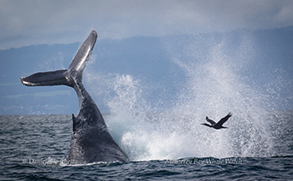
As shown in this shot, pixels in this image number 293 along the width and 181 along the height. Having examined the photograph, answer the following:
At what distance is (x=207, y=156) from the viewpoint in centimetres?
1470

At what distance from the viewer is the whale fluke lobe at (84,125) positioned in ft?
39.9

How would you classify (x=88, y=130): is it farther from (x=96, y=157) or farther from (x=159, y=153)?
(x=159, y=153)

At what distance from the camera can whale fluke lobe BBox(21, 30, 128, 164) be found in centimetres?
1217

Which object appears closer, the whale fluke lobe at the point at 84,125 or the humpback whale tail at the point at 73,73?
the whale fluke lobe at the point at 84,125

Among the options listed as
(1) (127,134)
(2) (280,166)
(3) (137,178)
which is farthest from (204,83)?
(3) (137,178)

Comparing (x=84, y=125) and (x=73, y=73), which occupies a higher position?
(x=73, y=73)

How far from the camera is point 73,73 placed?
1554 cm

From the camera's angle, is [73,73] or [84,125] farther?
[73,73]

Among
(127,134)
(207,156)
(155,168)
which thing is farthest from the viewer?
(127,134)

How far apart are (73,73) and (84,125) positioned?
326 cm

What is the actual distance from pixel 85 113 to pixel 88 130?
0.86 meters

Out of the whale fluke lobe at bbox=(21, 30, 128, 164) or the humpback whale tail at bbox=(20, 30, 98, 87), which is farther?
the humpback whale tail at bbox=(20, 30, 98, 87)

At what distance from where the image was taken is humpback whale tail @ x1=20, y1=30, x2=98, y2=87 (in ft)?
49.6

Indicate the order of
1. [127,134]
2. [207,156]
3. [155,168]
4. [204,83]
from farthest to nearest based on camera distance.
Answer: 1. [204,83]
2. [127,134]
3. [207,156]
4. [155,168]
